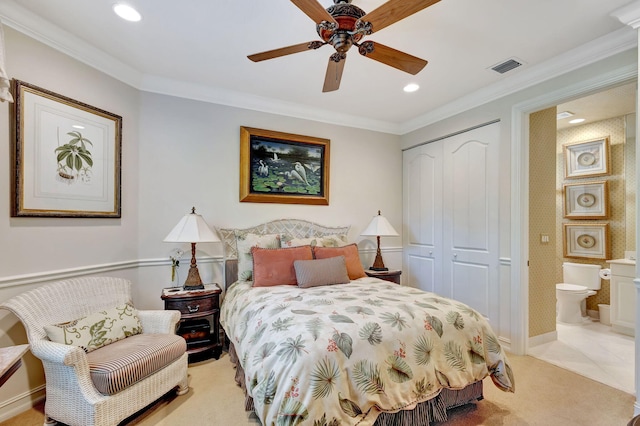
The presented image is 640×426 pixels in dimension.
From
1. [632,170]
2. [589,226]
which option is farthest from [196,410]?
[632,170]

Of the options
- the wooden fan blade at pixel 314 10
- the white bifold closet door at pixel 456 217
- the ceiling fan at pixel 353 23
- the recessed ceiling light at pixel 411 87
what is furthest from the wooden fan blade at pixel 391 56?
the white bifold closet door at pixel 456 217

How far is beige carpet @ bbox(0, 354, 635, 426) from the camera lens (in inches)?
78.2

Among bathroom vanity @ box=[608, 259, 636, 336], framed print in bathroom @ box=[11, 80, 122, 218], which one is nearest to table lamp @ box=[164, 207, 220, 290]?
framed print in bathroom @ box=[11, 80, 122, 218]

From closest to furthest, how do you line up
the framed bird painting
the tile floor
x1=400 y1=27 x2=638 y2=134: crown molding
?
x1=400 y1=27 x2=638 y2=134: crown molding, the tile floor, the framed bird painting

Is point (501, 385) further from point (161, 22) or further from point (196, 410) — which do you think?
point (161, 22)

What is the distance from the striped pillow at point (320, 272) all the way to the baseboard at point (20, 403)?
2.11 metres

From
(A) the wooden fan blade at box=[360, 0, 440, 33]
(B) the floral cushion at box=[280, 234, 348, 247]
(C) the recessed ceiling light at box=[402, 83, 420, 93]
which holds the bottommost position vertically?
(B) the floral cushion at box=[280, 234, 348, 247]

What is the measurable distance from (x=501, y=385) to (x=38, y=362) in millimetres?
3375

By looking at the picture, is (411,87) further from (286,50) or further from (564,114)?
(564,114)

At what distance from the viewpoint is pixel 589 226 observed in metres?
4.33

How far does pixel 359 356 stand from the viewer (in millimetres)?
1632

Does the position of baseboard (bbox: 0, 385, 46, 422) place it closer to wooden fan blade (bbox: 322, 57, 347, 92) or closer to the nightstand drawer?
the nightstand drawer

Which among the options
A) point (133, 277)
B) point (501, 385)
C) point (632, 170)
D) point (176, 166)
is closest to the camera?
point (501, 385)

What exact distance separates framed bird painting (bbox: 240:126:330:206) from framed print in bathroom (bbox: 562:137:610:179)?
3862 mm
